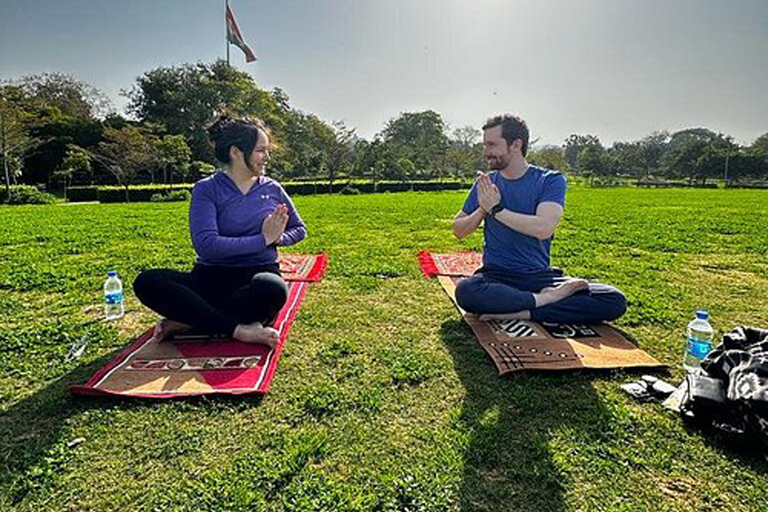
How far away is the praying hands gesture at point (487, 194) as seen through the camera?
10.9 ft

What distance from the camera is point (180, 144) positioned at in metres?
28.4

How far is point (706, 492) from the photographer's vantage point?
1.70 meters

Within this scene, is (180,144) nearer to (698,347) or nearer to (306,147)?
(306,147)

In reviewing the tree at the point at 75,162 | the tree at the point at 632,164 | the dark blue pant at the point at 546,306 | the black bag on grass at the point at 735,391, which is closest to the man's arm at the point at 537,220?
the dark blue pant at the point at 546,306

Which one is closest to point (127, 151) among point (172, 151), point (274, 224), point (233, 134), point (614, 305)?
point (172, 151)

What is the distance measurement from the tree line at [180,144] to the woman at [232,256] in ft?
66.6

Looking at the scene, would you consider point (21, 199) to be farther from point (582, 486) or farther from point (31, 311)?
point (582, 486)

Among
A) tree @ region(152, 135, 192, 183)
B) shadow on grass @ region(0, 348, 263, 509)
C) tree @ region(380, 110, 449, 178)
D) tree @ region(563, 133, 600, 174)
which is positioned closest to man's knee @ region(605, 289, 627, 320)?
shadow on grass @ region(0, 348, 263, 509)

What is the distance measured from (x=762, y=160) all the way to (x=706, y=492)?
205 feet

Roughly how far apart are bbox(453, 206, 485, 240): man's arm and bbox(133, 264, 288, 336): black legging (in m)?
1.48

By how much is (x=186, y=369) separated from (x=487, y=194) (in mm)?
2352

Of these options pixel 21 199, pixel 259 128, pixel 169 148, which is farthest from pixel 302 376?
pixel 169 148

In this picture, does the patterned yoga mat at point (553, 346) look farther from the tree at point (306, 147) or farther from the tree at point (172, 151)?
the tree at point (306, 147)

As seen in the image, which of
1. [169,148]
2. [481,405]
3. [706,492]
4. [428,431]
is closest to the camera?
[706,492]
